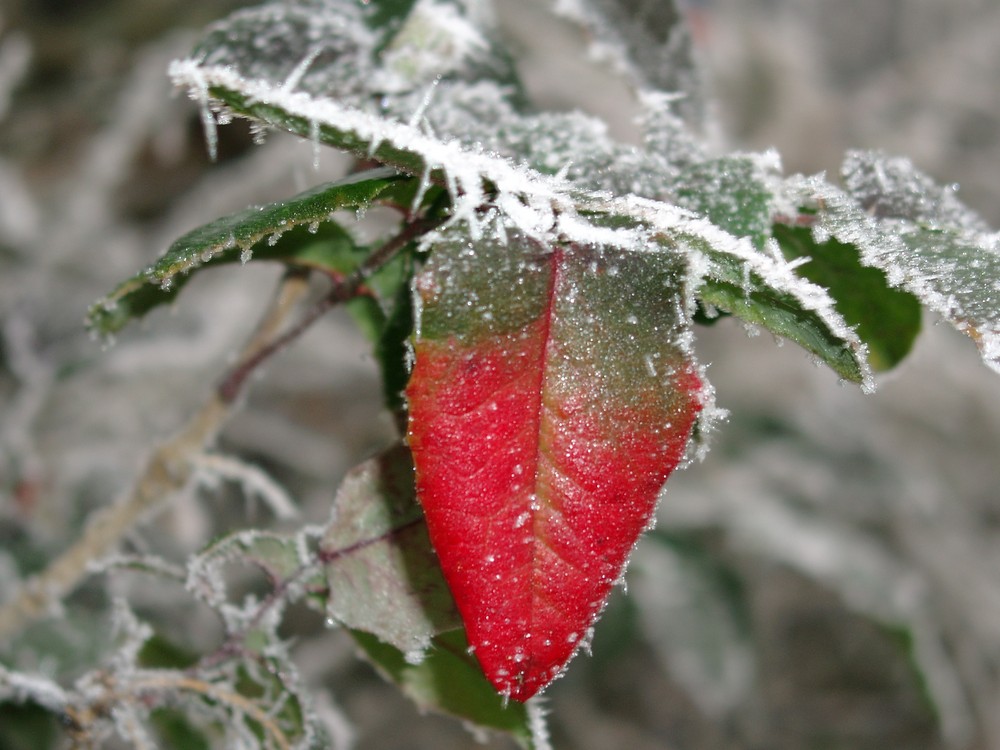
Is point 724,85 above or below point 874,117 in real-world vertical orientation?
below

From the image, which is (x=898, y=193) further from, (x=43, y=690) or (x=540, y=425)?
(x=43, y=690)

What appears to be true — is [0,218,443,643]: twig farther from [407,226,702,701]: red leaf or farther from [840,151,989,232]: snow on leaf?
[840,151,989,232]: snow on leaf

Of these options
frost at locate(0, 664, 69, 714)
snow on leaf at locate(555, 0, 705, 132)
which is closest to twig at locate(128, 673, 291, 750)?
frost at locate(0, 664, 69, 714)

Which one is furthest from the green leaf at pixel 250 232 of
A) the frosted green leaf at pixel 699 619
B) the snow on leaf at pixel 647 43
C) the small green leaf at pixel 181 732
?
the frosted green leaf at pixel 699 619

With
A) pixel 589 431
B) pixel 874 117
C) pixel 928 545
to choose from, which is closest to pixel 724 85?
pixel 874 117

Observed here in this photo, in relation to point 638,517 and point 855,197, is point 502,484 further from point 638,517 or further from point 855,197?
point 855,197

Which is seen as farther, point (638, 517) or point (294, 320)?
point (294, 320)

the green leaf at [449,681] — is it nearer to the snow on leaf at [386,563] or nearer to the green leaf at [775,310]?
the snow on leaf at [386,563]

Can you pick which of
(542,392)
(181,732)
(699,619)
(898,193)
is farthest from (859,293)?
(699,619)
